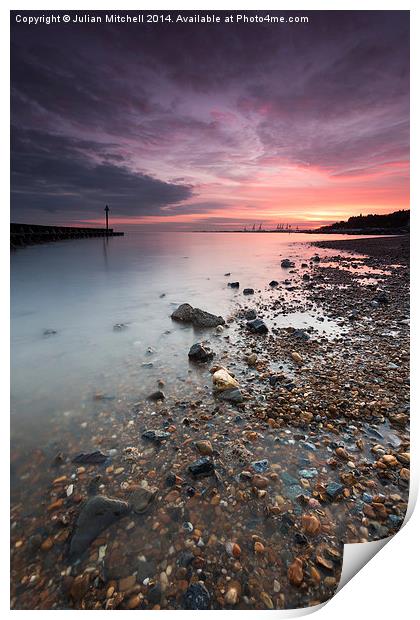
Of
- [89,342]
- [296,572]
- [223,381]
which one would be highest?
[89,342]

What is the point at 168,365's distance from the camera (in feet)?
14.4

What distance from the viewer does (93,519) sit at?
6.77ft

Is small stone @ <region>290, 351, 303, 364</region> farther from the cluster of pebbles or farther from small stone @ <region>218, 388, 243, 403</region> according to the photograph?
small stone @ <region>218, 388, 243, 403</region>

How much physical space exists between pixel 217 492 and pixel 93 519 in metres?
0.95

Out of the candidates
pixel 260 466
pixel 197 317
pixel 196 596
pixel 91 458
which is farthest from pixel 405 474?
pixel 197 317

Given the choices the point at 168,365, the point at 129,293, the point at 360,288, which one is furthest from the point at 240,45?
the point at 360,288

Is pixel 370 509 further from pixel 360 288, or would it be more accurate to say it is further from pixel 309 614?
pixel 360 288

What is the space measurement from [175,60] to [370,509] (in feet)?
18.3

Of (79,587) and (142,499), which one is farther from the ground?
(142,499)

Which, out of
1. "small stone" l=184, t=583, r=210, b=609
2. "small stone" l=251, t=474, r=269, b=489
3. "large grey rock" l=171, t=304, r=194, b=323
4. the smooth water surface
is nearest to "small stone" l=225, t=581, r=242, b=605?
"small stone" l=184, t=583, r=210, b=609

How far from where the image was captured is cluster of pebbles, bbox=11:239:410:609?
1.79 meters

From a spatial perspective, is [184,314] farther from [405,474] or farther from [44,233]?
[44,233]

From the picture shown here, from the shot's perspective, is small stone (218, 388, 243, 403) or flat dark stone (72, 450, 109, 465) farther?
small stone (218, 388, 243, 403)

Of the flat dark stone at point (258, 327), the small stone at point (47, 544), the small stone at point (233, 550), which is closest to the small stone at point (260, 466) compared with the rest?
the small stone at point (233, 550)
